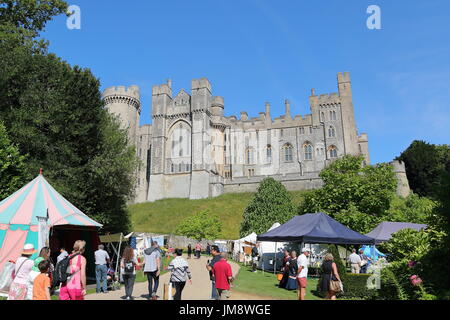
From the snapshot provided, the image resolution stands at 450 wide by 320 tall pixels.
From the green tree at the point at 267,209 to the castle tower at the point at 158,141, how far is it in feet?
93.1

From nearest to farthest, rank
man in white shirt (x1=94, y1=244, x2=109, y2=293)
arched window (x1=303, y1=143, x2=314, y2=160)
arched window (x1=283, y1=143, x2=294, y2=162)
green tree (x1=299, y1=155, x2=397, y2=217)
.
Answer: man in white shirt (x1=94, y1=244, x2=109, y2=293) < green tree (x1=299, y1=155, x2=397, y2=217) < arched window (x1=303, y1=143, x2=314, y2=160) < arched window (x1=283, y1=143, x2=294, y2=162)

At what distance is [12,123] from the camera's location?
19.6m

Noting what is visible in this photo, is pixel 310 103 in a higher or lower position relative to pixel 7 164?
higher

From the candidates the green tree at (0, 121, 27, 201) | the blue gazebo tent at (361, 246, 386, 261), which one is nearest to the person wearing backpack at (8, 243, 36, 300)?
the green tree at (0, 121, 27, 201)

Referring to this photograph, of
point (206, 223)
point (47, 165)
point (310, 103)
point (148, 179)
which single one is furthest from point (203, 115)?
point (47, 165)

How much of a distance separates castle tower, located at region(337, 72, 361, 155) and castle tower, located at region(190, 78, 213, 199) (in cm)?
2463

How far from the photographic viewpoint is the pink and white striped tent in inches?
490

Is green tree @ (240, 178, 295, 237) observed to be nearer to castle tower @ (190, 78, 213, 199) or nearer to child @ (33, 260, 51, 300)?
castle tower @ (190, 78, 213, 199)

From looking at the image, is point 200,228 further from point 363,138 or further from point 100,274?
point 363,138

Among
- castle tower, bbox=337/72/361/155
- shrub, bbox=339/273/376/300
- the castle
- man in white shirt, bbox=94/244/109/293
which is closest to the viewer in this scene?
man in white shirt, bbox=94/244/109/293

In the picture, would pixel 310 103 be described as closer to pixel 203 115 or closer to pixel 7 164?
pixel 203 115

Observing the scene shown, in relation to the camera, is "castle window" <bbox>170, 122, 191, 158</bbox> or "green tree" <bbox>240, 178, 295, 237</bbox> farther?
"castle window" <bbox>170, 122, 191, 158</bbox>

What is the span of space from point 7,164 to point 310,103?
A: 57.5m

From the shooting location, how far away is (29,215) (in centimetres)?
1288
